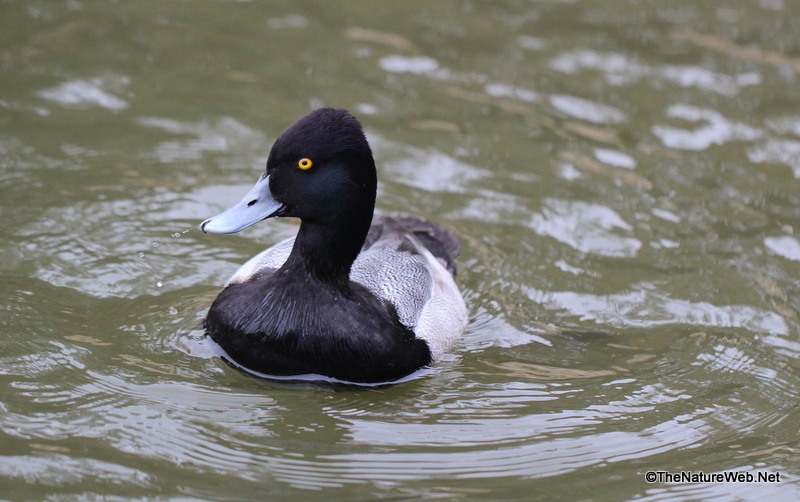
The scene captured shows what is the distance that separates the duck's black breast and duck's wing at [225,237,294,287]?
34 centimetres

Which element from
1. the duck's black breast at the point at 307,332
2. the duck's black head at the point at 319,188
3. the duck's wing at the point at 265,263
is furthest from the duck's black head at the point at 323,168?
the duck's wing at the point at 265,263

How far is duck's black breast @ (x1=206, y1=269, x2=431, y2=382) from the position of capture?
596 cm

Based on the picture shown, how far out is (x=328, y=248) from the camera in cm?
612

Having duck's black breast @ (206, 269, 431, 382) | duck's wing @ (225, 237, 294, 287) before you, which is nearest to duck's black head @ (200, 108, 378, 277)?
duck's black breast @ (206, 269, 431, 382)

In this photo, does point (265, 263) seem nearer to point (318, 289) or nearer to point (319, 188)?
point (318, 289)

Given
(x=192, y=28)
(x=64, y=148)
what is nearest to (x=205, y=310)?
(x=64, y=148)

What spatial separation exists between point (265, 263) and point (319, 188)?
1.04 metres

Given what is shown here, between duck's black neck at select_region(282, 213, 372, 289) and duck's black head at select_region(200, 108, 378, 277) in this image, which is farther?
duck's black neck at select_region(282, 213, 372, 289)

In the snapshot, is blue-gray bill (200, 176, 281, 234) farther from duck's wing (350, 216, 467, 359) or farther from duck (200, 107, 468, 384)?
duck's wing (350, 216, 467, 359)

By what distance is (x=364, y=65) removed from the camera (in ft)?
35.1

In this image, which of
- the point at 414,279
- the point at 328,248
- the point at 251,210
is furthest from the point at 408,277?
the point at 251,210

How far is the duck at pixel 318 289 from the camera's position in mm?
5871

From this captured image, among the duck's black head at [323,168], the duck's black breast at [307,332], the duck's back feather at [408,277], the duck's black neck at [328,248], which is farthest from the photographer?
the duck's back feather at [408,277]

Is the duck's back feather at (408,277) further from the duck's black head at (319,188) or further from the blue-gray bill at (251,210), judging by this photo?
the blue-gray bill at (251,210)
